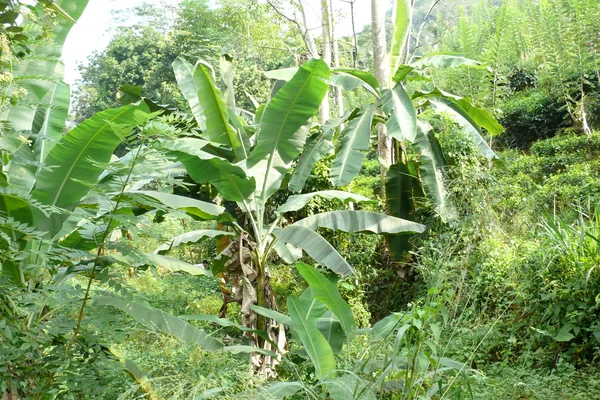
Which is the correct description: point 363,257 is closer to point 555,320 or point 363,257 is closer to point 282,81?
point 282,81

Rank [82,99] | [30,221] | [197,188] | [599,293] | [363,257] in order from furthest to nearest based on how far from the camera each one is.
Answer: [82,99], [363,257], [197,188], [599,293], [30,221]

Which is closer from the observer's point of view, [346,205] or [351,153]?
[351,153]

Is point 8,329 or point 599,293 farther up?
point 8,329

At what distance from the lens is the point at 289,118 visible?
5195mm

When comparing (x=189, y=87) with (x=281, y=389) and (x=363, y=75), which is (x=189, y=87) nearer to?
(x=363, y=75)

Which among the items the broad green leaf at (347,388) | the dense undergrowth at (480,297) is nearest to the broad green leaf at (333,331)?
the dense undergrowth at (480,297)

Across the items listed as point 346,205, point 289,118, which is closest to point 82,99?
point 346,205

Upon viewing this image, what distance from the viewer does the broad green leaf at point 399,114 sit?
5.82 meters

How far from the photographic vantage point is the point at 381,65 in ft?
29.1

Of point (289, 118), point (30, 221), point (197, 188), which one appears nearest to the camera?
point (30, 221)

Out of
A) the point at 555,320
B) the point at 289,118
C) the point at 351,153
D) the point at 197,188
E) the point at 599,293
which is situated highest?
the point at 289,118

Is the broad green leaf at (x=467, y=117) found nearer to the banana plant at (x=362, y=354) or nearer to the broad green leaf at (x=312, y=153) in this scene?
the broad green leaf at (x=312, y=153)

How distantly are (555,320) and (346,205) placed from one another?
3666 millimetres

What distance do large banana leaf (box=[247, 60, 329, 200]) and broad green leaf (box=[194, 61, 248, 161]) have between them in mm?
493
